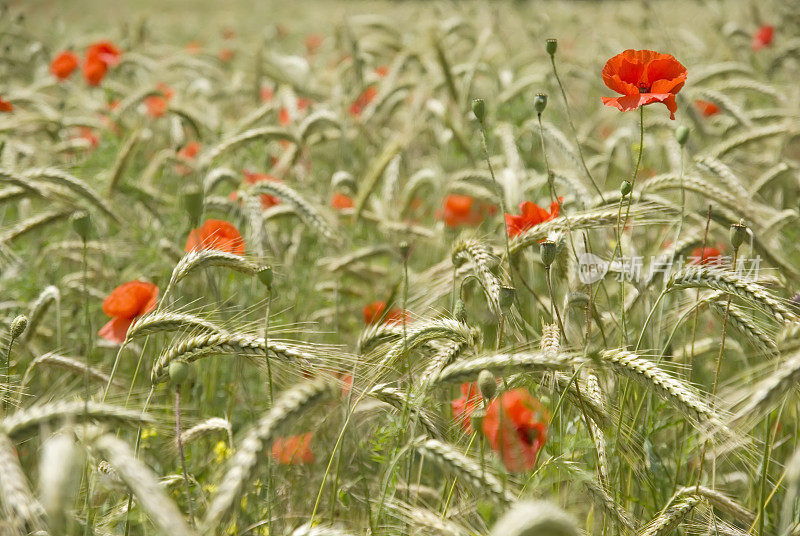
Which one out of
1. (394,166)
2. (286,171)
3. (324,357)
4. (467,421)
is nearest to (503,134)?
(394,166)

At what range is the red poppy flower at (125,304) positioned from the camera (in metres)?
2.00

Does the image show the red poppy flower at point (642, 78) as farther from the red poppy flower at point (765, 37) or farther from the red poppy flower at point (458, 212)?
the red poppy flower at point (765, 37)

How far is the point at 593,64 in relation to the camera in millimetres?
5902

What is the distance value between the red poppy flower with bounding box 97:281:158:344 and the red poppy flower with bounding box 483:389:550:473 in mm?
1029

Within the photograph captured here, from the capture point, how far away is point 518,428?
1581 mm

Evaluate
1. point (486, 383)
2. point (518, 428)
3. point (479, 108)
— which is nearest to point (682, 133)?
point (479, 108)

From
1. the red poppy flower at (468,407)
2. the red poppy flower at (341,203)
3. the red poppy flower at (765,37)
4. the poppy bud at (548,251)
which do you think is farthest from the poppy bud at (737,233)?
the red poppy flower at (765,37)

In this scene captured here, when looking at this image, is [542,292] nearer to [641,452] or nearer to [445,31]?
[641,452]

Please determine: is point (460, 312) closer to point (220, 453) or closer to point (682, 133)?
point (682, 133)

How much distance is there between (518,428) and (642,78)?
956 mm

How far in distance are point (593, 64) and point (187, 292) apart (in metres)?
4.17

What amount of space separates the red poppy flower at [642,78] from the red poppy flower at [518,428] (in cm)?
78

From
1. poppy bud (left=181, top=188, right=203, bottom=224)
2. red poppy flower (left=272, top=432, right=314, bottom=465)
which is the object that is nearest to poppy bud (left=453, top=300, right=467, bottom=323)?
red poppy flower (left=272, top=432, right=314, bottom=465)

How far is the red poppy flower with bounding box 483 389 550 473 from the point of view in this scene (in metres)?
1.46
